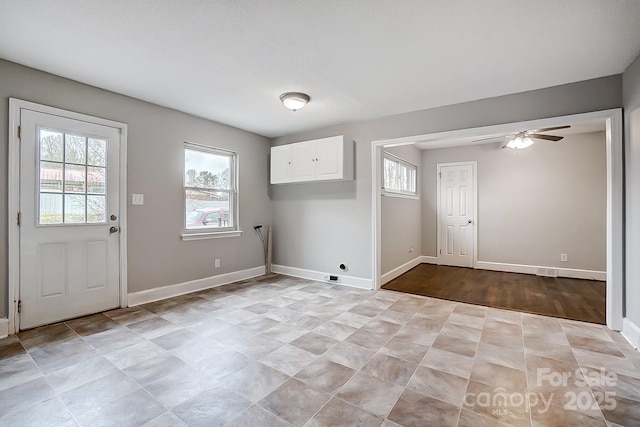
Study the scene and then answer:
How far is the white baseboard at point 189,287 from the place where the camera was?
11.7ft

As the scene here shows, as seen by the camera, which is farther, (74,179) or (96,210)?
(96,210)

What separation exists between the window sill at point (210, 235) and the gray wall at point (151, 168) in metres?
0.07

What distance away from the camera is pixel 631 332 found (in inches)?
102

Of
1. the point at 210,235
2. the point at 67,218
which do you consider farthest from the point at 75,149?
the point at 210,235

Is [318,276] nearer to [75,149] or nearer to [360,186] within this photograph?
[360,186]

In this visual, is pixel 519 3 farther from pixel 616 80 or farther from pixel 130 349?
pixel 130 349

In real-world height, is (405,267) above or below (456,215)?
below

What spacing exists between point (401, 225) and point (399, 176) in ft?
3.09

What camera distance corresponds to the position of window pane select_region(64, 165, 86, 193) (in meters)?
3.00

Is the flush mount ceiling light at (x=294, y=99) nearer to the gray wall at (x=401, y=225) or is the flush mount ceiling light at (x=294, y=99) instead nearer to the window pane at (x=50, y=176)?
the gray wall at (x=401, y=225)

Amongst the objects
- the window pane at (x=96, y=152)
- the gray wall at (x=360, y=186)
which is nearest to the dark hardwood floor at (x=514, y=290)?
the gray wall at (x=360, y=186)

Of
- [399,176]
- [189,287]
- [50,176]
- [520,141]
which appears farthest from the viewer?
[399,176]

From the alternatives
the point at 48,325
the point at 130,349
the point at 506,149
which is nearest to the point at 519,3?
the point at 130,349

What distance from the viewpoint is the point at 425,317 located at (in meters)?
3.20
